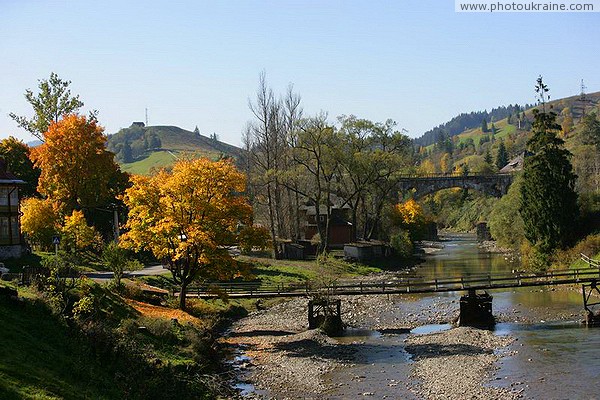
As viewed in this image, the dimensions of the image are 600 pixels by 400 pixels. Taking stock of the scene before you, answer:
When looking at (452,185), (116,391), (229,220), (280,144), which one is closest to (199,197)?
(229,220)

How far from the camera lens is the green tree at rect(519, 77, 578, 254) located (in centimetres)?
6469

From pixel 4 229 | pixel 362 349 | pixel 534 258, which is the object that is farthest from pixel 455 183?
pixel 362 349

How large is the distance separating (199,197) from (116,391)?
20197mm

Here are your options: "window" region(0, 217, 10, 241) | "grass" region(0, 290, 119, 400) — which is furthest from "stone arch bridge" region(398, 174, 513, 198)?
"grass" region(0, 290, 119, 400)

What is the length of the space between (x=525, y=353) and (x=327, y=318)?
40.5 feet

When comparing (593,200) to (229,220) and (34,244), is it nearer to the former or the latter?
(229,220)

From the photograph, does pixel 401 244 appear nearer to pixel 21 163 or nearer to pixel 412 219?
pixel 412 219

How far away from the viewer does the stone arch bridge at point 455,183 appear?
120 m

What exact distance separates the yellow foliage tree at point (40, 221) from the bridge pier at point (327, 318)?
84.6 feet

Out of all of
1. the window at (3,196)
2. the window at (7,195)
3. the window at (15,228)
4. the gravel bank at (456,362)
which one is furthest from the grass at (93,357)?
the window at (7,195)

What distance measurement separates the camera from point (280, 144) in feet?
268

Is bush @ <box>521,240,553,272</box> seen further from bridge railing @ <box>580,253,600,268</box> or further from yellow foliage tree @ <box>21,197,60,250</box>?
yellow foliage tree @ <box>21,197,60,250</box>

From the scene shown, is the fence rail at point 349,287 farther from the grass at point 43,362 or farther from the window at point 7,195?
the grass at point 43,362

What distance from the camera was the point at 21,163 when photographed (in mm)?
70438
